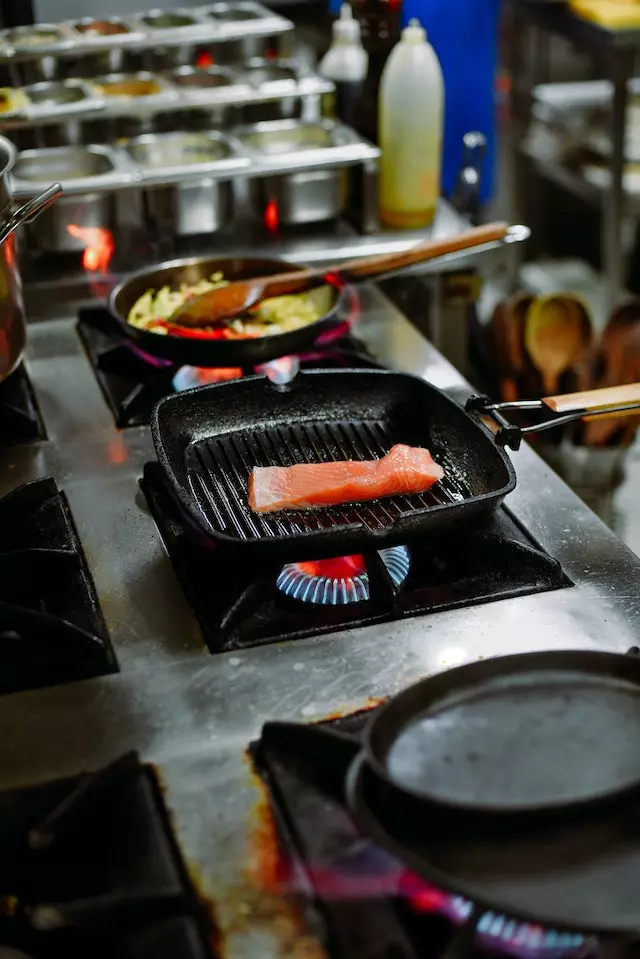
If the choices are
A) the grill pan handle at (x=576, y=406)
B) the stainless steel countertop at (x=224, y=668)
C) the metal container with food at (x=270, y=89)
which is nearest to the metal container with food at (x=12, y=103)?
the metal container with food at (x=270, y=89)

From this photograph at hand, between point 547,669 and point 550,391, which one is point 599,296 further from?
point 547,669

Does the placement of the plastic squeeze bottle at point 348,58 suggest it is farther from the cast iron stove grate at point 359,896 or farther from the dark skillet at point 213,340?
the cast iron stove grate at point 359,896

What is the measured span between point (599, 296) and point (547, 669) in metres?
3.32

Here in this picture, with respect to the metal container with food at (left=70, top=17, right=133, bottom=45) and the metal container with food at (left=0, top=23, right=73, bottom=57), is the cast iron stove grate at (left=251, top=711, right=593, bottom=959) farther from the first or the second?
the metal container with food at (left=70, top=17, right=133, bottom=45)

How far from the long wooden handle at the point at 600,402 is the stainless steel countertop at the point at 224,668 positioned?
0.12m

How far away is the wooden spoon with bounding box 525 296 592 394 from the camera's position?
232 centimetres

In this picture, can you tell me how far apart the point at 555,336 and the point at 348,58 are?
0.69 meters

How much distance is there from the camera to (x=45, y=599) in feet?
3.88

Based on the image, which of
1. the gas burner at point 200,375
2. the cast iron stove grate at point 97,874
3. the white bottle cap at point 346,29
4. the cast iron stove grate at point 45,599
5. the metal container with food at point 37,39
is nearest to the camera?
the cast iron stove grate at point 97,874

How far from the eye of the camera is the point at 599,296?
411 cm

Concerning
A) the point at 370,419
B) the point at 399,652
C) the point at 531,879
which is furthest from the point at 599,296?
the point at 531,879

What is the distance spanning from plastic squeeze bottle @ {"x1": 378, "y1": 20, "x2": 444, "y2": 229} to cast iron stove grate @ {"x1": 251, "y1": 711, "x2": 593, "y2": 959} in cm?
143

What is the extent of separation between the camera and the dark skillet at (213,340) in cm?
152

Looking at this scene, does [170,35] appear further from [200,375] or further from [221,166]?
[200,375]
